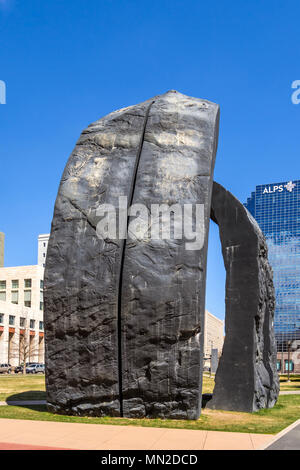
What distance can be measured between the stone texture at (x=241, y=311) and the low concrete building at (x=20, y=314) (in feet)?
162

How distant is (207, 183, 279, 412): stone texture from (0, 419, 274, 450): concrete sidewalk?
14.9 ft

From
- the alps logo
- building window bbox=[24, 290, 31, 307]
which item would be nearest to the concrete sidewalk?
building window bbox=[24, 290, 31, 307]

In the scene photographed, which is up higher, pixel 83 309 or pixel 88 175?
pixel 88 175

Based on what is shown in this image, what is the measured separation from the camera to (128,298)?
37.4ft

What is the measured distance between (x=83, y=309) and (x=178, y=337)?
7.41ft

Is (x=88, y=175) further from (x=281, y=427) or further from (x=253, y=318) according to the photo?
(x=281, y=427)

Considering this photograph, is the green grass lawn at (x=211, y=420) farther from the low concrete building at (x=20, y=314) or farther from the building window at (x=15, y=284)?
the building window at (x=15, y=284)

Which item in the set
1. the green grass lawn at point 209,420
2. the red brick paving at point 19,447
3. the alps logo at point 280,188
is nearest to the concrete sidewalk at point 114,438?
the red brick paving at point 19,447

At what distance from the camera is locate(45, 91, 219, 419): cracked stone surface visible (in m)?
11.2

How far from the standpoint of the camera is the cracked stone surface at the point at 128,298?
36.8ft

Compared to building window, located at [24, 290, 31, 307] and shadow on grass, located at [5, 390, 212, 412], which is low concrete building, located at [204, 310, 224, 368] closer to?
building window, located at [24, 290, 31, 307]

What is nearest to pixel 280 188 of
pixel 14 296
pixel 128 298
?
pixel 14 296

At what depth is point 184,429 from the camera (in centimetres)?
995
